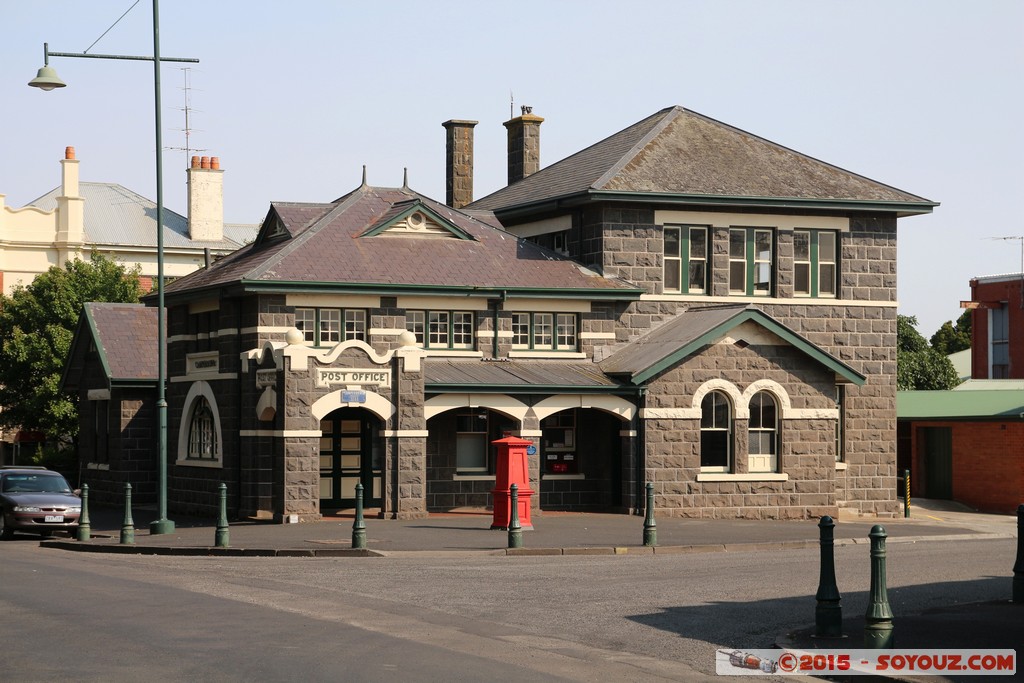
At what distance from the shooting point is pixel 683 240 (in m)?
33.0

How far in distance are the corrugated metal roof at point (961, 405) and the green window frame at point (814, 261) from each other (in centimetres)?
704

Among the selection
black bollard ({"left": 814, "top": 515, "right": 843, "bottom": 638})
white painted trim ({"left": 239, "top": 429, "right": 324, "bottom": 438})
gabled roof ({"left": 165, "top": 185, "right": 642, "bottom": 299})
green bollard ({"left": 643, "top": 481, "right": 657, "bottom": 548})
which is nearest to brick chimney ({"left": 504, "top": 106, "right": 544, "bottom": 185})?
gabled roof ({"left": 165, "top": 185, "right": 642, "bottom": 299})

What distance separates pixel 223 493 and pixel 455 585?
697 cm

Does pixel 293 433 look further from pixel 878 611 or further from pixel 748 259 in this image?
pixel 878 611

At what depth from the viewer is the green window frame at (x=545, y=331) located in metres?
32.0

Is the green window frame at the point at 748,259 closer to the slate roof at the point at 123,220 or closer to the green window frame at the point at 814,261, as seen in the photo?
the green window frame at the point at 814,261

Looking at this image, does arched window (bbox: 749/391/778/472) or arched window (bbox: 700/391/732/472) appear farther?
arched window (bbox: 749/391/778/472)

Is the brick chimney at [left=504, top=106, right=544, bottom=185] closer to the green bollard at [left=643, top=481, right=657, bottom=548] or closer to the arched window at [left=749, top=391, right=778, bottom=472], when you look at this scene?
the arched window at [left=749, top=391, right=778, bottom=472]

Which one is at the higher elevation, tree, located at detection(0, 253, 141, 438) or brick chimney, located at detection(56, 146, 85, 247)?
brick chimney, located at detection(56, 146, 85, 247)

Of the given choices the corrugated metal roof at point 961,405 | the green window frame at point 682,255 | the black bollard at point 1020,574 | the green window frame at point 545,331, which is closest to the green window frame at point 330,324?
the green window frame at point 545,331

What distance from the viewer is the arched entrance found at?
30781 millimetres

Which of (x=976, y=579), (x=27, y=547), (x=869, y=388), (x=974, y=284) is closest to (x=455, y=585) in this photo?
(x=976, y=579)

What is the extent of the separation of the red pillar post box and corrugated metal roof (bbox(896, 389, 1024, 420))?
16.2 metres

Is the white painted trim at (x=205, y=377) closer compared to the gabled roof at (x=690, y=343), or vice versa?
the gabled roof at (x=690, y=343)
